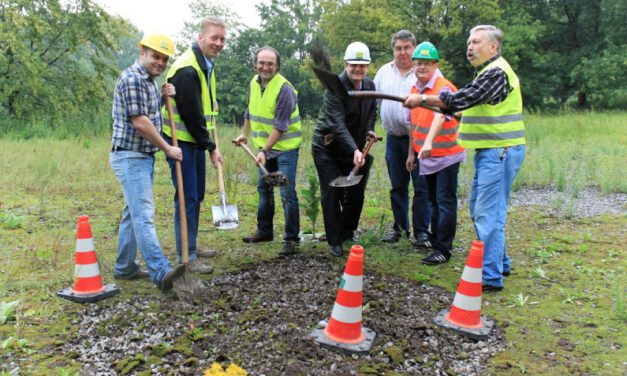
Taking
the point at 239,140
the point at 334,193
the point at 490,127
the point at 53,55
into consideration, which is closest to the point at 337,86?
the point at 334,193

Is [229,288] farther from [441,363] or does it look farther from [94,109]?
[94,109]

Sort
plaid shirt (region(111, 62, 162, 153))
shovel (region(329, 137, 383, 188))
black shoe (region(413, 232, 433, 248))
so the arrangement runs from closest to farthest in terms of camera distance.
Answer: plaid shirt (region(111, 62, 162, 153)) < shovel (region(329, 137, 383, 188)) < black shoe (region(413, 232, 433, 248))

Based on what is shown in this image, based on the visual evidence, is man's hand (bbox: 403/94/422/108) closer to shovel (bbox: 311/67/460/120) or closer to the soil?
shovel (bbox: 311/67/460/120)

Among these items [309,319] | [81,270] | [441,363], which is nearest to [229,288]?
[309,319]

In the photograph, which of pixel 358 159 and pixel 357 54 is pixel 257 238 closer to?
pixel 358 159

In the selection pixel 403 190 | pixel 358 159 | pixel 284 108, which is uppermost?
pixel 284 108

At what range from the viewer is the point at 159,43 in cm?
349

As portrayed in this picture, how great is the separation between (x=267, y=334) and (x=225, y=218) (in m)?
1.98

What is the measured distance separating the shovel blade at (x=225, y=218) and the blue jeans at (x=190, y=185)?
36 cm

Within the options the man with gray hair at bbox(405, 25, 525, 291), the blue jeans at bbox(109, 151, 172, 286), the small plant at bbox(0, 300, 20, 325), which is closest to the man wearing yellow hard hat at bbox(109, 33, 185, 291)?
the blue jeans at bbox(109, 151, 172, 286)

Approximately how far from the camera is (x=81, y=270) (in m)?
3.72

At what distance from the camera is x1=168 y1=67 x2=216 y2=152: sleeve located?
13.0 feet

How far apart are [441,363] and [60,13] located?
21450 millimetres

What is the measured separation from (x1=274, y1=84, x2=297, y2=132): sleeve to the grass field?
1348 mm
